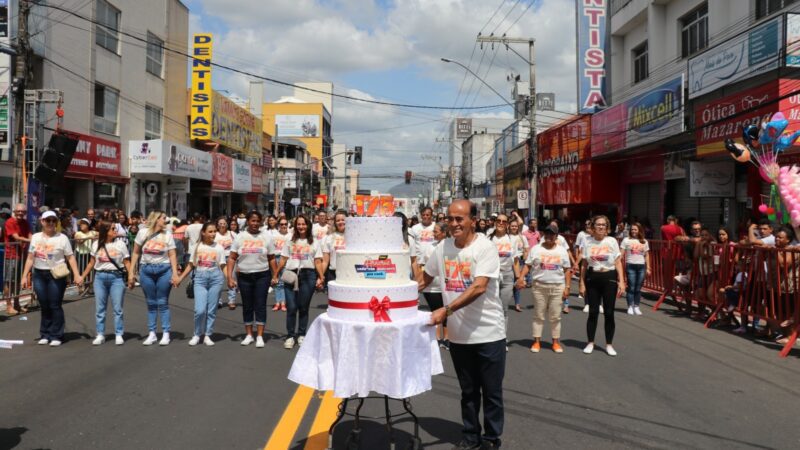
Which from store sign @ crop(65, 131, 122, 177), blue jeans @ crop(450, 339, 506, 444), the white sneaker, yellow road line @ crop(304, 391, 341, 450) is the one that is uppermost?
store sign @ crop(65, 131, 122, 177)

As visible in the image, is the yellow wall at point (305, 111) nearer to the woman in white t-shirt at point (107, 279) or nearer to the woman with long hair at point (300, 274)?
the woman in white t-shirt at point (107, 279)

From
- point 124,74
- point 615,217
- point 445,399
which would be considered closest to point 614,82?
point 615,217

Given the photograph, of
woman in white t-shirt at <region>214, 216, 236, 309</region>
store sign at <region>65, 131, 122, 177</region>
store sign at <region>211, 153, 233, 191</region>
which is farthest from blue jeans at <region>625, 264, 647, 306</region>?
store sign at <region>211, 153, 233, 191</region>

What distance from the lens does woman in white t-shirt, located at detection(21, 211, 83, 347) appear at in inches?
320

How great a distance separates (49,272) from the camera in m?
8.21

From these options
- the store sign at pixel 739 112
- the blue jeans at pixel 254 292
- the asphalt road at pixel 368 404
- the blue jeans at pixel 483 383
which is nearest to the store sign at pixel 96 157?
the asphalt road at pixel 368 404

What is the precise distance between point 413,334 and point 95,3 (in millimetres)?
20555

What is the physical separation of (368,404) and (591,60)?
21911mm

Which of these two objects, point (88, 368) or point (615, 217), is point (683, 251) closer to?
point (88, 368)

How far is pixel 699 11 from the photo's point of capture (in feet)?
63.5

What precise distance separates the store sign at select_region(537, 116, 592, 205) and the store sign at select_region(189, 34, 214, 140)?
51.9ft

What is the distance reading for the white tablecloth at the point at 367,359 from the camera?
12.8 feet

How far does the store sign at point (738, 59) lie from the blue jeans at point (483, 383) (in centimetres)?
1169

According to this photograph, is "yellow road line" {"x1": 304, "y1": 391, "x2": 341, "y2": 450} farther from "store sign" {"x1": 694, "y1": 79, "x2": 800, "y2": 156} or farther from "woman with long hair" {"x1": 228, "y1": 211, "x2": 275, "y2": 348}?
"store sign" {"x1": 694, "y1": 79, "x2": 800, "y2": 156}
